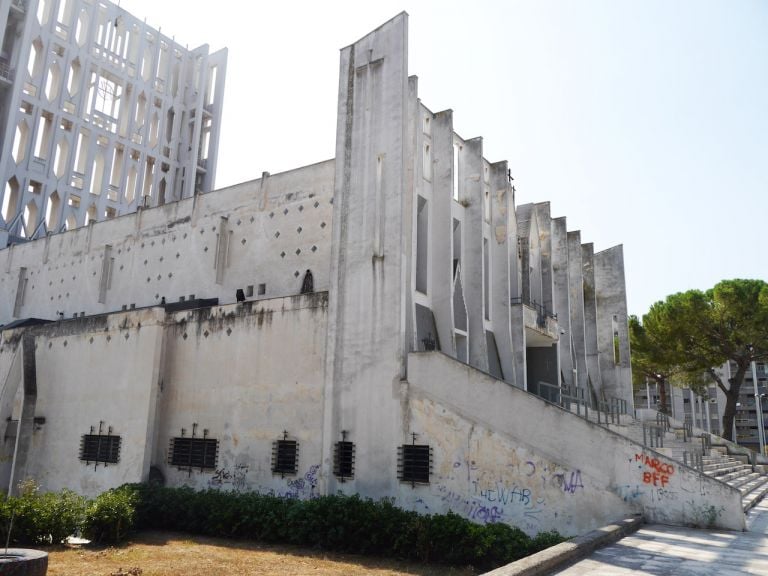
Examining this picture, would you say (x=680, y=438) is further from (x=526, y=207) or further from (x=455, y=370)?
(x=455, y=370)

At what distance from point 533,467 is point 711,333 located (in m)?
25.5

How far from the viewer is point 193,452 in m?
18.2

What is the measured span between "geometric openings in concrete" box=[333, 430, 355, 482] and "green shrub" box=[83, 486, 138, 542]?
4.95 meters

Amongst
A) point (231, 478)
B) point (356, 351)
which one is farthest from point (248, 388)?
point (356, 351)

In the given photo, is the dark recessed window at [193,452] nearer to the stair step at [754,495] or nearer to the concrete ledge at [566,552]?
the concrete ledge at [566,552]

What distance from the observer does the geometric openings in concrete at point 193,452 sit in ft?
58.7

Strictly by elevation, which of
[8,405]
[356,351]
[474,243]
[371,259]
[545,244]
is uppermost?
Result: [545,244]

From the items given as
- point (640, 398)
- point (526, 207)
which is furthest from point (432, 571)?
point (640, 398)

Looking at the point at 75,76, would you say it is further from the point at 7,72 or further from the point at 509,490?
the point at 509,490

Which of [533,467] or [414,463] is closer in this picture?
[533,467]

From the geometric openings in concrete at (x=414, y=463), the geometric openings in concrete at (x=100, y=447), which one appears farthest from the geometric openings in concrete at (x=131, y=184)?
the geometric openings in concrete at (x=414, y=463)

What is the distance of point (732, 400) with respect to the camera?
32.8m

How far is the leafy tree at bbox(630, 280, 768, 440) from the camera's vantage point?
32.1 meters

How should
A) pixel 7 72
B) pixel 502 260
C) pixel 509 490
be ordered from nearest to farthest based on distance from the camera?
pixel 509 490 → pixel 502 260 → pixel 7 72
